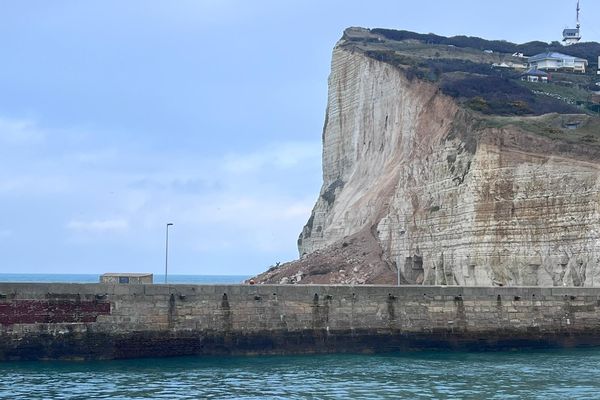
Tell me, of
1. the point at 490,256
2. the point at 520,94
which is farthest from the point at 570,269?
the point at 520,94

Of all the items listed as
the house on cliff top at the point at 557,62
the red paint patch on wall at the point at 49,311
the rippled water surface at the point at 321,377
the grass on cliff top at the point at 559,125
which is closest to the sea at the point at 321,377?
the rippled water surface at the point at 321,377

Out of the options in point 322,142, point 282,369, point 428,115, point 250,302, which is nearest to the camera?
point 282,369

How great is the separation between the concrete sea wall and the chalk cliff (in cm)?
786

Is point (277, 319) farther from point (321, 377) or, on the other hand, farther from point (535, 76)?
point (535, 76)

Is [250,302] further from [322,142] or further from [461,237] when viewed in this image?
[322,142]

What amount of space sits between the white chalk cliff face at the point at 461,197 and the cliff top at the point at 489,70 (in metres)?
1.70

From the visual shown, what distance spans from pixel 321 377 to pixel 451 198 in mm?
24339

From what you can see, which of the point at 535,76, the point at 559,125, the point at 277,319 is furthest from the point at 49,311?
the point at 535,76

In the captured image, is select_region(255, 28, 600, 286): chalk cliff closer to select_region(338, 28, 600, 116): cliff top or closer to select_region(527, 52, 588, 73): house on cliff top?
select_region(338, 28, 600, 116): cliff top

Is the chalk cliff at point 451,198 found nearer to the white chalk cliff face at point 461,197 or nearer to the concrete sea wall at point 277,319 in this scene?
the white chalk cliff face at point 461,197

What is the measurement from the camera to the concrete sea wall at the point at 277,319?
3272 cm

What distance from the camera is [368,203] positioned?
6762cm

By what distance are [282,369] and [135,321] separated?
5515mm

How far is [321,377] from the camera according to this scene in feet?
99.2
